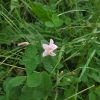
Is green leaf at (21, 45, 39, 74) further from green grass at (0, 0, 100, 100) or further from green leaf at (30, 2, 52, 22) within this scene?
green leaf at (30, 2, 52, 22)

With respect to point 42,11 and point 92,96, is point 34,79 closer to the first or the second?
point 92,96

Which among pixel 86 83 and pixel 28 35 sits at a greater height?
pixel 28 35

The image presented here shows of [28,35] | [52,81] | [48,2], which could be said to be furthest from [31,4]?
[52,81]

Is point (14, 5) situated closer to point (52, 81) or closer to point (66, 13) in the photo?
point (66, 13)

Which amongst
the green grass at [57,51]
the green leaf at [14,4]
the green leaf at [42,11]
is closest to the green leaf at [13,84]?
the green grass at [57,51]

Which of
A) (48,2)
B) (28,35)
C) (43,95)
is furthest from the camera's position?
(48,2)

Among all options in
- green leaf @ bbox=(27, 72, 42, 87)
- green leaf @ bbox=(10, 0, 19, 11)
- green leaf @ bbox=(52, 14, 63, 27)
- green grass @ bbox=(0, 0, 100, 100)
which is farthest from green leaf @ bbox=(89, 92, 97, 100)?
green leaf @ bbox=(10, 0, 19, 11)

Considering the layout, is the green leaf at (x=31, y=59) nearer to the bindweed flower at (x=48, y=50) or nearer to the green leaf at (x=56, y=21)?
the bindweed flower at (x=48, y=50)
